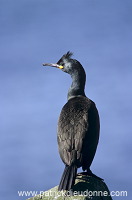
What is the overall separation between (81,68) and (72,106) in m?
1.17

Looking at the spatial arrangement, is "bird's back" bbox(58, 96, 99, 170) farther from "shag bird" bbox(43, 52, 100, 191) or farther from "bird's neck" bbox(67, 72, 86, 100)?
"bird's neck" bbox(67, 72, 86, 100)

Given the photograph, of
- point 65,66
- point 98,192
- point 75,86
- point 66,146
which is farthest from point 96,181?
point 65,66

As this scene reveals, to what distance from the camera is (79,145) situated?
788 centimetres

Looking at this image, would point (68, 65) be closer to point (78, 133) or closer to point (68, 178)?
point (78, 133)

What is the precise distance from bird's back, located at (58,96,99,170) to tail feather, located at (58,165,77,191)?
0.11m

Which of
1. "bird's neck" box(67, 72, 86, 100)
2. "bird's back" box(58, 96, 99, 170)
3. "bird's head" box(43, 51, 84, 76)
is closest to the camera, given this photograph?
"bird's back" box(58, 96, 99, 170)

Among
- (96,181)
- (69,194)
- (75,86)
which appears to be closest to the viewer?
(69,194)

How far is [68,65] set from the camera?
969 centimetres

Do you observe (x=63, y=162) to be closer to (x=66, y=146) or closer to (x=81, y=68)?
(x=66, y=146)

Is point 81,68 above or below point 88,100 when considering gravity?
above

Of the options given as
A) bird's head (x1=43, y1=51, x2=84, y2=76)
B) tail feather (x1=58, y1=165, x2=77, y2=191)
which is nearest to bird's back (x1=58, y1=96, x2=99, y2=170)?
tail feather (x1=58, y1=165, x2=77, y2=191)

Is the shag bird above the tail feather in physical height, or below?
above

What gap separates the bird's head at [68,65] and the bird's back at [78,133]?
1045 millimetres

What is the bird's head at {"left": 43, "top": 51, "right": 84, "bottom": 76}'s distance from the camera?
9.52 m
